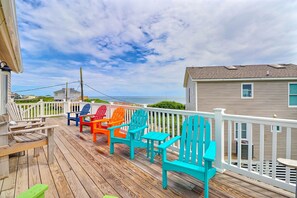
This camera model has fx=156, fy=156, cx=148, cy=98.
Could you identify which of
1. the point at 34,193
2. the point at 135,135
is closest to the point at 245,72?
the point at 135,135

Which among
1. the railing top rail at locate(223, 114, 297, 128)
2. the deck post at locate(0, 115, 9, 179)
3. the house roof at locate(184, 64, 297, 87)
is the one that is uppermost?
the house roof at locate(184, 64, 297, 87)

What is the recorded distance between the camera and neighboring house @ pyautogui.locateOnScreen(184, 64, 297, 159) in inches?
360

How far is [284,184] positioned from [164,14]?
7668 millimetres

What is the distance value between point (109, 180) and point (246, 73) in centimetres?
1036

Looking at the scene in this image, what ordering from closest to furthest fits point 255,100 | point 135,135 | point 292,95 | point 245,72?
point 135,135 < point 292,95 < point 255,100 < point 245,72

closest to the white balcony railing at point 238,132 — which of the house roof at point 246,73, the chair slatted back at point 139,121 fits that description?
the chair slatted back at point 139,121

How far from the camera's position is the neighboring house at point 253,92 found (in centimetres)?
916

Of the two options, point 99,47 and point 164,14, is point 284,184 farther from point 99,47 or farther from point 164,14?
point 99,47

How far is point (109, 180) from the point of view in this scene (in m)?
2.35

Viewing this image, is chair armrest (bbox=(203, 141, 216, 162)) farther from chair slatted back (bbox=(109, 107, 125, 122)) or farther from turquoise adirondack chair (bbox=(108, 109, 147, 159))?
chair slatted back (bbox=(109, 107, 125, 122))

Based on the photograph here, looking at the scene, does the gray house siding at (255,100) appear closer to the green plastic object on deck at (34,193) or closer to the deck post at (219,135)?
the deck post at (219,135)

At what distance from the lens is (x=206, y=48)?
43.3 feet

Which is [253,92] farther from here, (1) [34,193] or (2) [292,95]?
(1) [34,193]

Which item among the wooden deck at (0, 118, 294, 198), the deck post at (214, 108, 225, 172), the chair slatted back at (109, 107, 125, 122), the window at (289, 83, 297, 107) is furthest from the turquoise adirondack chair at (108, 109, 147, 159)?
the window at (289, 83, 297, 107)
